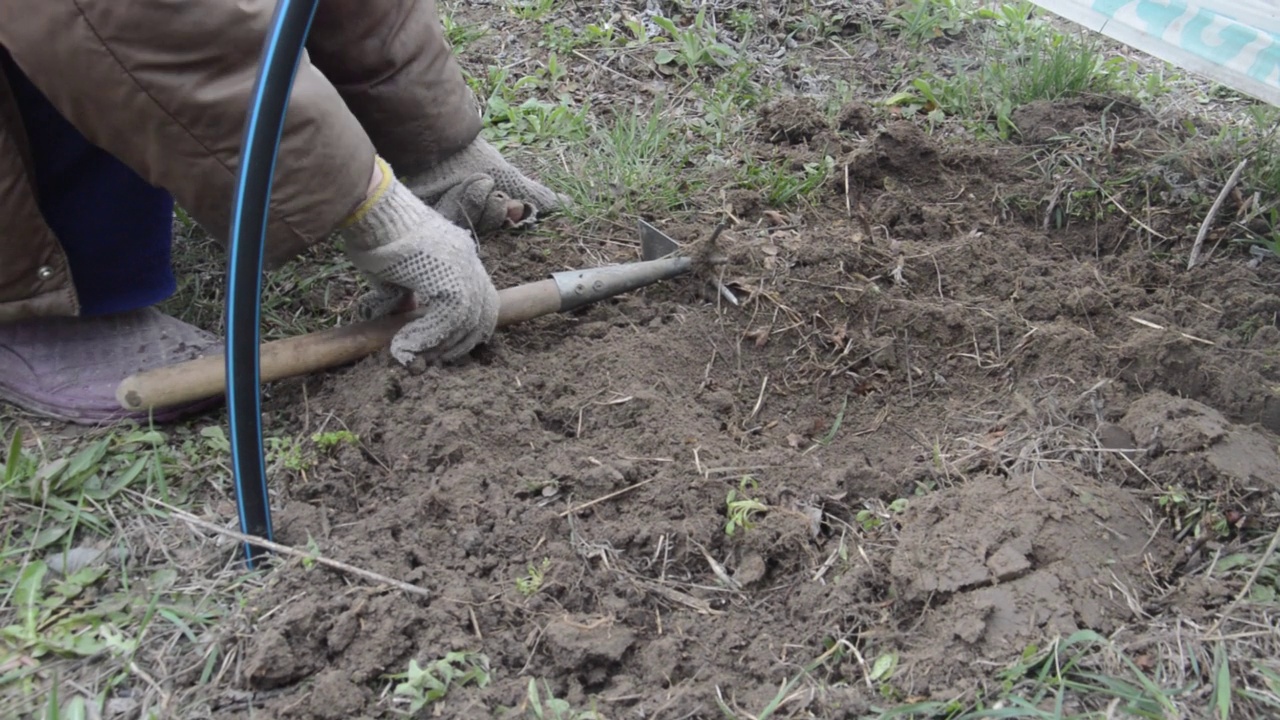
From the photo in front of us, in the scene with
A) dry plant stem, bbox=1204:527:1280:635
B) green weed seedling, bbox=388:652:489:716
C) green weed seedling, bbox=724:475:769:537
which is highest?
green weed seedling, bbox=388:652:489:716

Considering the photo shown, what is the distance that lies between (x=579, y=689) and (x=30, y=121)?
1.52m

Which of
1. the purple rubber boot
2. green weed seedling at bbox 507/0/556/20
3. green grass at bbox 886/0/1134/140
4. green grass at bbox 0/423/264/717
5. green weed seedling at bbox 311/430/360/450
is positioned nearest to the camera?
green grass at bbox 0/423/264/717

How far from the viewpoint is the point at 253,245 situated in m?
1.48

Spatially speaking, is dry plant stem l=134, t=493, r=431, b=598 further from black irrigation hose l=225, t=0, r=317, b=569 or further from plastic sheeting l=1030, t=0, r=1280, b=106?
plastic sheeting l=1030, t=0, r=1280, b=106

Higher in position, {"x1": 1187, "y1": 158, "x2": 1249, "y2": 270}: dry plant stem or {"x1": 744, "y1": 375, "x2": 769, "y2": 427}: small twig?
{"x1": 1187, "y1": 158, "x2": 1249, "y2": 270}: dry plant stem

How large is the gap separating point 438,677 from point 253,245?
708 mm

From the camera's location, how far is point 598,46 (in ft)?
11.3

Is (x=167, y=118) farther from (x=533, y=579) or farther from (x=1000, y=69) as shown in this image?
(x=1000, y=69)

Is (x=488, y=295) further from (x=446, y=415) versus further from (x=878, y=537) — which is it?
(x=878, y=537)

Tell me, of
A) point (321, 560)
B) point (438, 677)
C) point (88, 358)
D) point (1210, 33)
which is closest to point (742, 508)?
point (438, 677)

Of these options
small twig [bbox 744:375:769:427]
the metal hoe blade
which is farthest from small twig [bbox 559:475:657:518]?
the metal hoe blade

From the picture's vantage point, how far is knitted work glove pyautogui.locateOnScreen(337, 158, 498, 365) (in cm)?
199

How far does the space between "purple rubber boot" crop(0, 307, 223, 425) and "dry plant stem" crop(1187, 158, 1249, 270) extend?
2.29 meters

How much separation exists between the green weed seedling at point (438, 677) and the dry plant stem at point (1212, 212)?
1930mm
